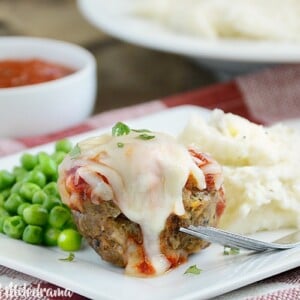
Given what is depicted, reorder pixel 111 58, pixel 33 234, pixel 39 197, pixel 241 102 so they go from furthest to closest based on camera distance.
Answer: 1. pixel 111 58
2. pixel 241 102
3. pixel 39 197
4. pixel 33 234

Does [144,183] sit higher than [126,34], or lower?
higher

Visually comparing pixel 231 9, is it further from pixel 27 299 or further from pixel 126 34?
pixel 27 299

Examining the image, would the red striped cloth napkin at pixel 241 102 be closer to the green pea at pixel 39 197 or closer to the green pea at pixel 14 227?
the green pea at pixel 39 197

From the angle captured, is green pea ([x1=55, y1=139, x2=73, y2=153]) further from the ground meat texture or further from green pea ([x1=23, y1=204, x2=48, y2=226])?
the ground meat texture

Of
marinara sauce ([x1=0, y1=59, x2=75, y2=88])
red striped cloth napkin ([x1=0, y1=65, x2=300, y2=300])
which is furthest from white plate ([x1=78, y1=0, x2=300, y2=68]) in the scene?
marinara sauce ([x1=0, y1=59, x2=75, y2=88])

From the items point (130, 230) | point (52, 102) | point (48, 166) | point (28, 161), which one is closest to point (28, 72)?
point (52, 102)

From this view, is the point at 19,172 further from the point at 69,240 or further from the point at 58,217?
the point at 69,240

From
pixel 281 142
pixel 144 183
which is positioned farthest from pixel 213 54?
pixel 144 183
